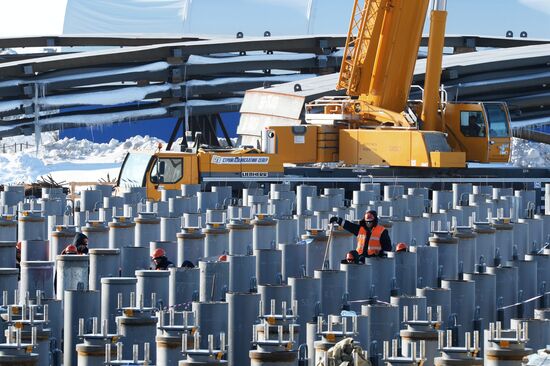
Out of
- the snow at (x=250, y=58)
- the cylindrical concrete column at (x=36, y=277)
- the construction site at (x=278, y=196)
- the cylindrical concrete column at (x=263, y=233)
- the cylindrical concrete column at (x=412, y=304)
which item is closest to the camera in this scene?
the construction site at (x=278, y=196)

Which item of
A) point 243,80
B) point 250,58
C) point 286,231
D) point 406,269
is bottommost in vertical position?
point 406,269

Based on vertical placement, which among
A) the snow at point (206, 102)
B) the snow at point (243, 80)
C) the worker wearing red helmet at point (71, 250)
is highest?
the snow at point (243, 80)

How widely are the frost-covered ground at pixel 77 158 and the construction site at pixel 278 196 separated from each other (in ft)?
0.44

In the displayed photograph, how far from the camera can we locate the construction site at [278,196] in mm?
15250

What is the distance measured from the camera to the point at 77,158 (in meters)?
56.0

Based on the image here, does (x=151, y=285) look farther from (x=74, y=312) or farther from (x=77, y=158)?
(x=77, y=158)

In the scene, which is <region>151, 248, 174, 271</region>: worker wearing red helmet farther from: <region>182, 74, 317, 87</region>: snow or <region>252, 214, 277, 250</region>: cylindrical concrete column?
<region>182, 74, 317, 87</region>: snow

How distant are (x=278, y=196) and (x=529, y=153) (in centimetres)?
2645

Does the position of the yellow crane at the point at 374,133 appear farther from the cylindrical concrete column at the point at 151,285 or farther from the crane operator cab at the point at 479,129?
the cylindrical concrete column at the point at 151,285

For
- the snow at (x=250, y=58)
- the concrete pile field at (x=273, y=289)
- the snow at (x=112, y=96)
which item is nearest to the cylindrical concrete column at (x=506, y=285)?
the concrete pile field at (x=273, y=289)

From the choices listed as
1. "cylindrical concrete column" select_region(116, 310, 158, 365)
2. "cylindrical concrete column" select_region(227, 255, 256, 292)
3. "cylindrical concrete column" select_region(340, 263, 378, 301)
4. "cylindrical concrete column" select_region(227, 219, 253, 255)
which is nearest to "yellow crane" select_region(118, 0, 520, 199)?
"cylindrical concrete column" select_region(227, 219, 253, 255)

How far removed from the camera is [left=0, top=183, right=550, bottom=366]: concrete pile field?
1397 cm

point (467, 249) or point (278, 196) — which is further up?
point (278, 196)

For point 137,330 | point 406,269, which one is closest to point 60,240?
point 406,269
